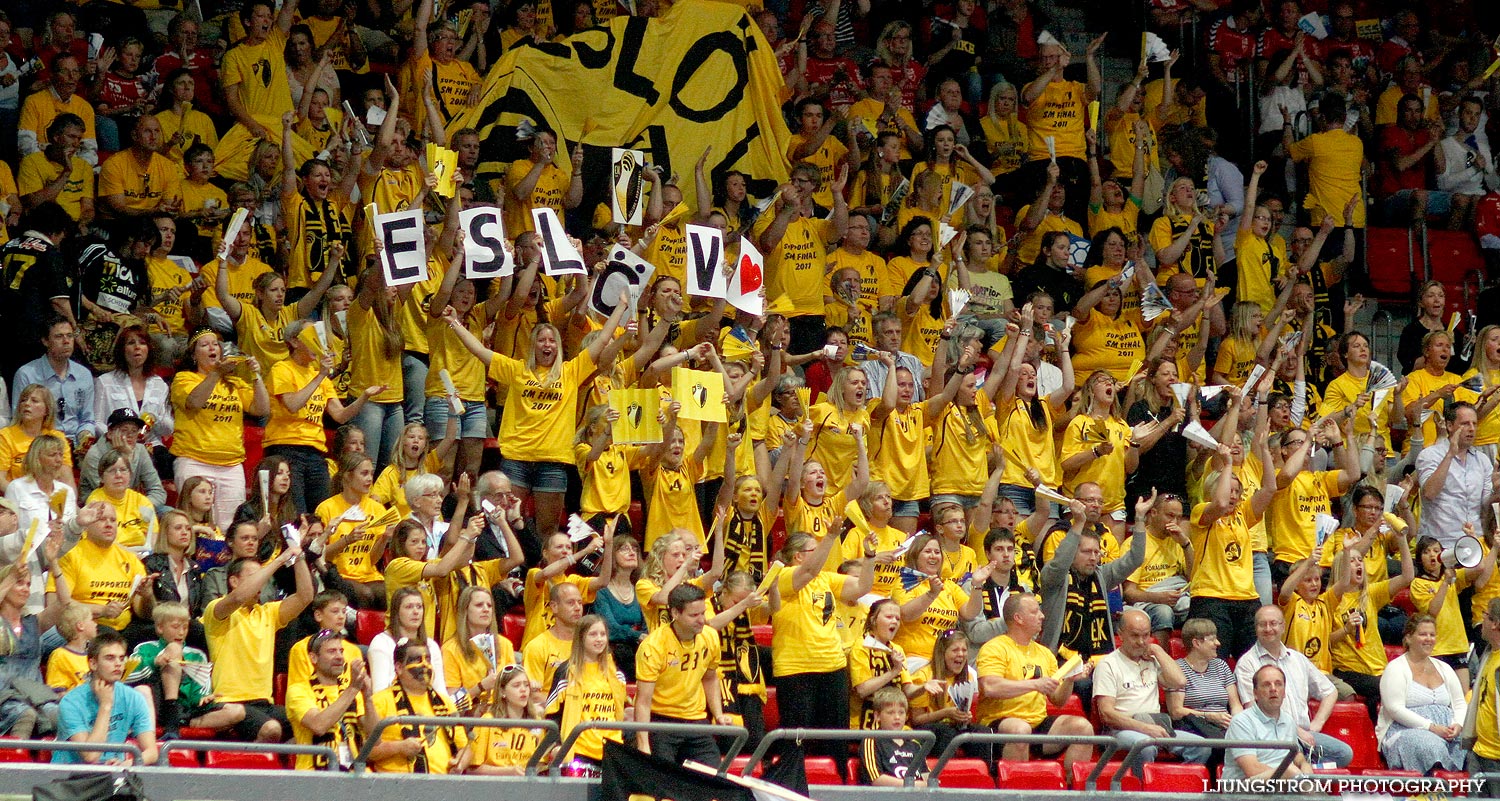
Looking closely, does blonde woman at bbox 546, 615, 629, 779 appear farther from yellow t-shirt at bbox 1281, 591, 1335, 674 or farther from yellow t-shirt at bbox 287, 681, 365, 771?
yellow t-shirt at bbox 1281, 591, 1335, 674

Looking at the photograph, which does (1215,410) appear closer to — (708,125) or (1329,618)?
(1329,618)

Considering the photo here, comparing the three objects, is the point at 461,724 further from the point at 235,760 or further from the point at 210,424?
the point at 210,424

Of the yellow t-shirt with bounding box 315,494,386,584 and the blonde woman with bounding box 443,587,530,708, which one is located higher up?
the yellow t-shirt with bounding box 315,494,386,584

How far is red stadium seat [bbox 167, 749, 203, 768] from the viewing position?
29.3 feet

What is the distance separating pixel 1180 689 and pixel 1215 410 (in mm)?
3022

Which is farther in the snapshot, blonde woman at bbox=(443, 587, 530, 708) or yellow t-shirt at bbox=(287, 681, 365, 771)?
blonde woman at bbox=(443, 587, 530, 708)

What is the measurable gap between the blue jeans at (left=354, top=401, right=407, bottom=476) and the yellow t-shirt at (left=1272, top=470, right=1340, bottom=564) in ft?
17.8

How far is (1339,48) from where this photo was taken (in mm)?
17078

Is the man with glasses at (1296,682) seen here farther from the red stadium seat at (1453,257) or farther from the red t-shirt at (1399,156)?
the red t-shirt at (1399,156)

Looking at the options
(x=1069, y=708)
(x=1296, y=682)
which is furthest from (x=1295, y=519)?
(x=1069, y=708)

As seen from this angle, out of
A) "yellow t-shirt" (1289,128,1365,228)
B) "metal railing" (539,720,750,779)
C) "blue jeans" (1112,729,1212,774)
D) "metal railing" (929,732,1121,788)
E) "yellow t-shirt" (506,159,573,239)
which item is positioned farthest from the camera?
"yellow t-shirt" (1289,128,1365,228)

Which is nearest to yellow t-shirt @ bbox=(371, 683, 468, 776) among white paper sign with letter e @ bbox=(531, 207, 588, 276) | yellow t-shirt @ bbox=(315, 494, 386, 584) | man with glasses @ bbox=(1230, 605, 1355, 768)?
yellow t-shirt @ bbox=(315, 494, 386, 584)

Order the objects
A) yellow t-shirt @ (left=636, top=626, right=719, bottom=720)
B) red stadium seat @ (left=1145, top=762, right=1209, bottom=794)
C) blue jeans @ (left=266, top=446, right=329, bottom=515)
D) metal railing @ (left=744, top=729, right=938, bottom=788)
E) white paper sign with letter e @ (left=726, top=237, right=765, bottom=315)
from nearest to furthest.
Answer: metal railing @ (left=744, top=729, right=938, bottom=788), yellow t-shirt @ (left=636, top=626, right=719, bottom=720), red stadium seat @ (left=1145, top=762, right=1209, bottom=794), blue jeans @ (left=266, top=446, right=329, bottom=515), white paper sign with letter e @ (left=726, top=237, right=765, bottom=315)

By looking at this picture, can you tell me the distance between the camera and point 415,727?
9234mm
